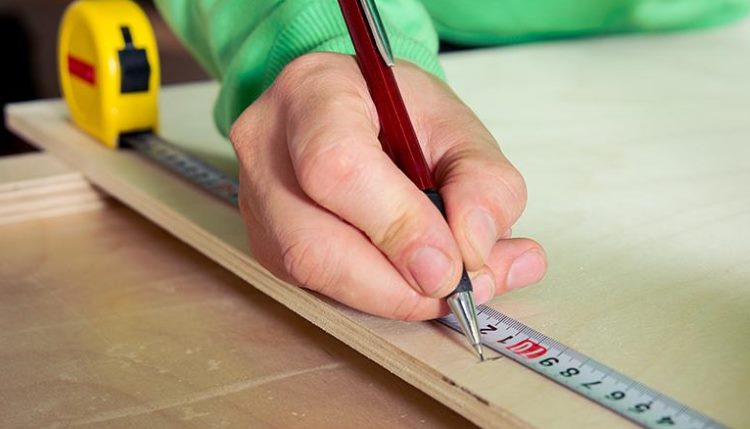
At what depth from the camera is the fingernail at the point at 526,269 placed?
0.67 metres

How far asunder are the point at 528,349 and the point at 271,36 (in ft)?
1.18

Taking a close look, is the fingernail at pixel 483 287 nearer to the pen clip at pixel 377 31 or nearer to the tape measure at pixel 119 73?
the pen clip at pixel 377 31

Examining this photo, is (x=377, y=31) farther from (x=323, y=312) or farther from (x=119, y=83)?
(x=119, y=83)

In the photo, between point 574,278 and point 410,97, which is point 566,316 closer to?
point 574,278

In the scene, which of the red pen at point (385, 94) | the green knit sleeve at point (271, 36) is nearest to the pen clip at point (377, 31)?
the red pen at point (385, 94)

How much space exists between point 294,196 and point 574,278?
0.60ft

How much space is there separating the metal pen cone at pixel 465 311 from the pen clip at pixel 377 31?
0.16m

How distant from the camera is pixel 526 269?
2.21ft

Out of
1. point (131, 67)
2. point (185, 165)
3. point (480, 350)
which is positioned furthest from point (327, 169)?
point (131, 67)

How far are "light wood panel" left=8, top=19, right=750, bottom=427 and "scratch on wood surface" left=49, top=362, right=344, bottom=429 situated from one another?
1.8 inches

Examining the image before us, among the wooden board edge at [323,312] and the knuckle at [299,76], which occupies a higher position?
the knuckle at [299,76]

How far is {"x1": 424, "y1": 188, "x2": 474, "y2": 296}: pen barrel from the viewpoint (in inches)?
24.8

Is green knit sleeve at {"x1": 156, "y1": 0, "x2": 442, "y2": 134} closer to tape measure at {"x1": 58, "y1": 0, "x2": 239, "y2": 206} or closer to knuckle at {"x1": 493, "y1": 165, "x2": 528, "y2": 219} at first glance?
tape measure at {"x1": 58, "y1": 0, "x2": 239, "y2": 206}

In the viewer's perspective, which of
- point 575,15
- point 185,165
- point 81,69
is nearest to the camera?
point 185,165
